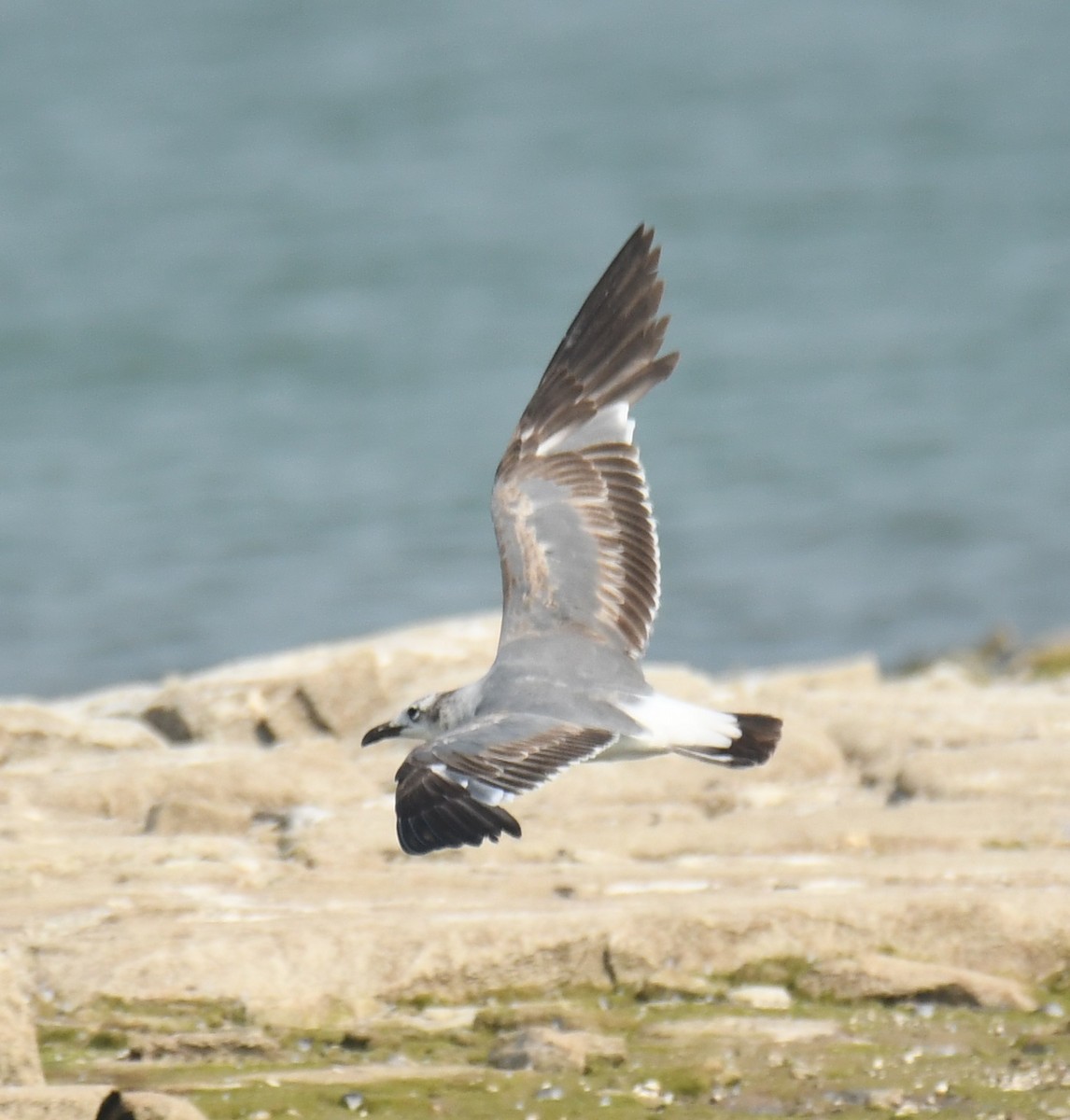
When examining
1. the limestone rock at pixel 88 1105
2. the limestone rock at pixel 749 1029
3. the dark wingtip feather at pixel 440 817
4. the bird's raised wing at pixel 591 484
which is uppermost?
the bird's raised wing at pixel 591 484

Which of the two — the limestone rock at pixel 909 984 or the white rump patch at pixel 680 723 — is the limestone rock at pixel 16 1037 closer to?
the white rump patch at pixel 680 723

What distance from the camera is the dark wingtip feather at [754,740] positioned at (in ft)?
17.4

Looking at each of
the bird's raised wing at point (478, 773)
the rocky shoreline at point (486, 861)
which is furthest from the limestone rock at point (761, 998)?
the bird's raised wing at point (478, 773)

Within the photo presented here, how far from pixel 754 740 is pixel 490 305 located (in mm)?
12907

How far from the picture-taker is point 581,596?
6.16 metres

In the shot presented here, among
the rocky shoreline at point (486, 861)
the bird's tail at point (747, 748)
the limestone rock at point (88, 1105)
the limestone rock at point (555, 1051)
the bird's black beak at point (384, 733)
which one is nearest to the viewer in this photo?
the limestone rock at point (88, 1105)

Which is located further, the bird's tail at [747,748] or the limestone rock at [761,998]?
the bird's tail at [747,748]

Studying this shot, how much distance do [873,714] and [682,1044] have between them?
271 cm

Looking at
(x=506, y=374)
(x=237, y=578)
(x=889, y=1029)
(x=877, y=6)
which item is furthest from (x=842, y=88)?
(x=889, y=1029)

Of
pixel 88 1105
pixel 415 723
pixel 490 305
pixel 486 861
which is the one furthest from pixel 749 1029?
pixel 490 305

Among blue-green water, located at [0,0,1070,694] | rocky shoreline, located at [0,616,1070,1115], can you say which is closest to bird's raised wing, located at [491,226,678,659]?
rocky shoreline, located at [0,616,1070,1115]

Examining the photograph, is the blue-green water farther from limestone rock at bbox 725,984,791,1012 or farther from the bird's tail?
limestone rock at bbox 725,984,791,1012

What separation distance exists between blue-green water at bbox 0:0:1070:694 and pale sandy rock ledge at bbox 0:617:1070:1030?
4.18m

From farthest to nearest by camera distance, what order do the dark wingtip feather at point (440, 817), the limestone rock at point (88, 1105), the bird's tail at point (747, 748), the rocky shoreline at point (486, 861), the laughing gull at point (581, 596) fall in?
1. the bird's tail at point (747, 748)
2. the laughing gull at point (581, 596)
3. the rocky shoreline at point (486, 861)
4. the dark wingtip feather at point (440, 817)
5. the limestone rock at point (88, 1105)
